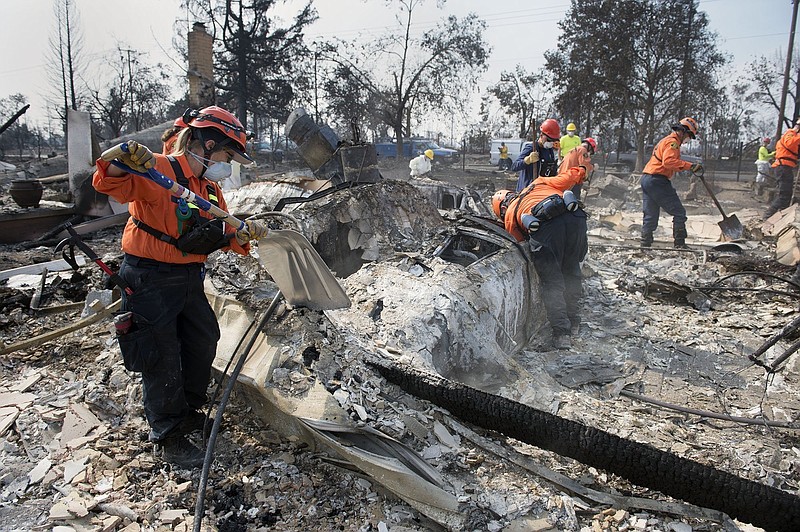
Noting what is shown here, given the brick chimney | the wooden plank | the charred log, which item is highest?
the brick chimney

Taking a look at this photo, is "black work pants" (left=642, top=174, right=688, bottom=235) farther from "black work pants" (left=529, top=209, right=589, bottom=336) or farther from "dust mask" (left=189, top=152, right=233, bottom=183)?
"dust mask" (left=189, top=152, right=233, bottom=183)

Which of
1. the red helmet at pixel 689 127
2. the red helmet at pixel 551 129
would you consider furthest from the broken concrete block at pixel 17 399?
the red helmet at pixel 689 127

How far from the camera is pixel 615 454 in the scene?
2.10 m

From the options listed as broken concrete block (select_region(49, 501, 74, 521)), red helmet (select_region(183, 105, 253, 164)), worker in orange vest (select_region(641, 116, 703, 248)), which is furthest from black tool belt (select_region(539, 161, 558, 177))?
broken concrete block (select_region(49, 501, 74, 521))

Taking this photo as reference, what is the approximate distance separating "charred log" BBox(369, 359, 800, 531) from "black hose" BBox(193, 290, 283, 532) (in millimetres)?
620

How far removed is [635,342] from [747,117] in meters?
33.1

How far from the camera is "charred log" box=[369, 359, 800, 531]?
1902 mm

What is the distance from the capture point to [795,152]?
8.47 metres

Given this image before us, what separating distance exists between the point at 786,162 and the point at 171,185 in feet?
33.4

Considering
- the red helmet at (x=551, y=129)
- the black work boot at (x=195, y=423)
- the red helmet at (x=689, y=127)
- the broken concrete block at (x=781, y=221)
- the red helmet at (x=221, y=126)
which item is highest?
the red helmet at (x=689, y=127)

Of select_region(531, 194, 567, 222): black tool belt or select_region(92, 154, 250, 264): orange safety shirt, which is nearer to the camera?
select_region(92, 154, 250, 264): orange safety shirt

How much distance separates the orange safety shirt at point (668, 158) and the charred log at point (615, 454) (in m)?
5.96

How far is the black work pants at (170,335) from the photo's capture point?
2.27 metres

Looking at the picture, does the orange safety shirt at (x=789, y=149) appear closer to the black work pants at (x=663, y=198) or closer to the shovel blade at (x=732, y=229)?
the shovel blade at (x=732, y=229)
